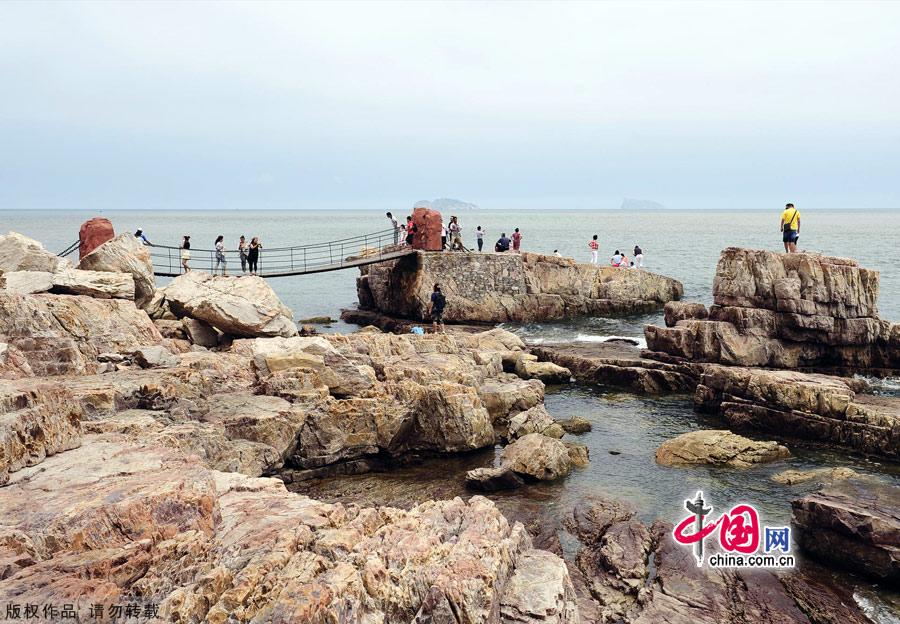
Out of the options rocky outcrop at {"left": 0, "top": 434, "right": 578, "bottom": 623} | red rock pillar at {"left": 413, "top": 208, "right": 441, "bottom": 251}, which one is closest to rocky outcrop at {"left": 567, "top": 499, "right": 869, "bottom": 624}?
rocky outcrop at {"left": 0, "top": 434, "right": 578, "bottom": 623}

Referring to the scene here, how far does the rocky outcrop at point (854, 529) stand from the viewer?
1139 centimetres

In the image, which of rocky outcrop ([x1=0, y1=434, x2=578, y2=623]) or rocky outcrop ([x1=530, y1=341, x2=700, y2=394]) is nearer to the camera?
rocky outcrop ([x1=0, y1=434, x2=578, y2=623])

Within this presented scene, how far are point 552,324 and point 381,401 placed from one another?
70.1 feet

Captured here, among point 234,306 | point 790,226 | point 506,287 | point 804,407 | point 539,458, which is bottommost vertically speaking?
point 539,458

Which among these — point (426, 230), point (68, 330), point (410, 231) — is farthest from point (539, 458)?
point (410, 231)

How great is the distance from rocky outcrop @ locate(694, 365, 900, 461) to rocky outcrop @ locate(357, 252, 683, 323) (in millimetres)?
15673

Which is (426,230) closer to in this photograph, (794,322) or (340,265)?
(340,265)

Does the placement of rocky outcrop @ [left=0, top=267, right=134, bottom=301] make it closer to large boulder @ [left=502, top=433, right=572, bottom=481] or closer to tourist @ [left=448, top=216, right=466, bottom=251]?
large boulder @ [left=502, top=433, right=572, bottom=481]

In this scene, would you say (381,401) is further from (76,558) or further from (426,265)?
(426,265)


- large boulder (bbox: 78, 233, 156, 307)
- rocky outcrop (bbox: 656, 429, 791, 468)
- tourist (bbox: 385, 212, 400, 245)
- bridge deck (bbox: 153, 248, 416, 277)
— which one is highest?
tourist (bbox: 385, 212, 400, 245)

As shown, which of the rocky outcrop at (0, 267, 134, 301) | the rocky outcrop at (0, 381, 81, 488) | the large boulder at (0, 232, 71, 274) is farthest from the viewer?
the large boulder at (0, 232, 71, 274)

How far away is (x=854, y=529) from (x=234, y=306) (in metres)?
17.3

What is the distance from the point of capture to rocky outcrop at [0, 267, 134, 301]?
1756 centimetres

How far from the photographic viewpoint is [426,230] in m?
36.2
